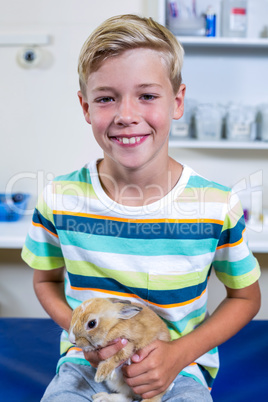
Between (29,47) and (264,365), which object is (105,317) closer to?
(264,365)

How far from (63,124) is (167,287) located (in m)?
1.11

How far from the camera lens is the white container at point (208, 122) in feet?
5.31

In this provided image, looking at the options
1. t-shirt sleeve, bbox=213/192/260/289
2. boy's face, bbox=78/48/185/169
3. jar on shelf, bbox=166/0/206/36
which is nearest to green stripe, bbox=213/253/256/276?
t-shirt sleeve, bbox=213/192/260/289

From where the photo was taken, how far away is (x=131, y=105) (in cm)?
75

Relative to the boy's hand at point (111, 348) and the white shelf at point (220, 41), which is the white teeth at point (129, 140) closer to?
the boy's hand at point (111, 348)

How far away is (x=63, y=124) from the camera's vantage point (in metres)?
1.77

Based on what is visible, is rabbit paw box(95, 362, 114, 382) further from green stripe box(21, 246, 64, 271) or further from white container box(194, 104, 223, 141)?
white container box(194, 104, 223, 141)

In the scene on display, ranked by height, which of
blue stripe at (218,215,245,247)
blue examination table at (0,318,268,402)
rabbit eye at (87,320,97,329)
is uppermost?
blue stripe at (218,215,245,247)

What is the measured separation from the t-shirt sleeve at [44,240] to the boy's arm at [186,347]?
0.32 metres

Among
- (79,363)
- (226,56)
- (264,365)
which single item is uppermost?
(226,56)

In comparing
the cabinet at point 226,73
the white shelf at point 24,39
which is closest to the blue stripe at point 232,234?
the cabinet at point 226,73

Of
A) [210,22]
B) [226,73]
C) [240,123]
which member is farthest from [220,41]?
[240,123]

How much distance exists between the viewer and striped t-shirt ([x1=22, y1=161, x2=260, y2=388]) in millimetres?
840

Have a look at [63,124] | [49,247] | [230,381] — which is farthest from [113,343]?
[63,124]
